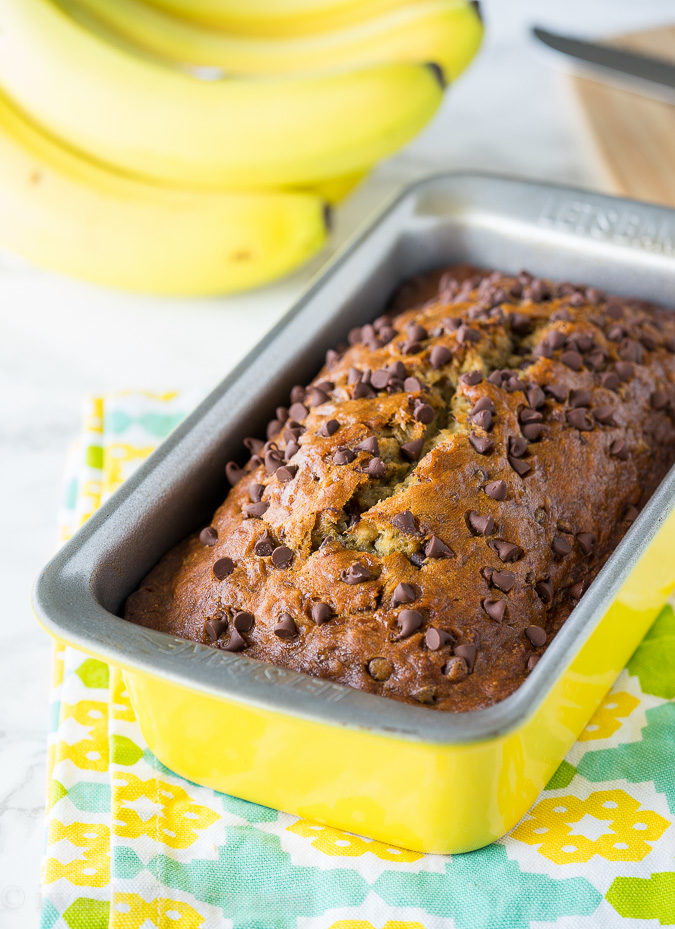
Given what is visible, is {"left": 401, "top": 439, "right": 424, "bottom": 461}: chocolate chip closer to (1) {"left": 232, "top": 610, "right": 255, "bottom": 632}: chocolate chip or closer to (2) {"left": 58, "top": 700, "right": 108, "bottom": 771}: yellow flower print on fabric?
(1) {"left": 232, "top": 610, "right": 255, "bottom": 632}: chocolate chip

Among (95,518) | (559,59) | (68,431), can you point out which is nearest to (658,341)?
(95,518)

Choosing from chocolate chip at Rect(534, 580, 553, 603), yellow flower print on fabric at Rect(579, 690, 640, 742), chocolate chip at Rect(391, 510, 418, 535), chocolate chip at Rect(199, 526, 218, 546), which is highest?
chocolate chip at Rect(391, 510, 418, 535)

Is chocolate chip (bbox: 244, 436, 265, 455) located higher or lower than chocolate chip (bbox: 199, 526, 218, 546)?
higher

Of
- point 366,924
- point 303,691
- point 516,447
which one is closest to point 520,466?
point 516,447

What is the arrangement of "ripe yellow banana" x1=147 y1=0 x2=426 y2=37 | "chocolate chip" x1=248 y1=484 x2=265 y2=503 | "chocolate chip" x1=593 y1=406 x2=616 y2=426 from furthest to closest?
"ripe yellow banana" x1=147 y1=0 x2=426 y2=37, "chocolate chip" x1=593 y1=406 x2=616 y2=426, "chocolate chip" x1=248 y1=484 x2=265 y2=503

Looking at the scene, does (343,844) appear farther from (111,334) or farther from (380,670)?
(111,334)

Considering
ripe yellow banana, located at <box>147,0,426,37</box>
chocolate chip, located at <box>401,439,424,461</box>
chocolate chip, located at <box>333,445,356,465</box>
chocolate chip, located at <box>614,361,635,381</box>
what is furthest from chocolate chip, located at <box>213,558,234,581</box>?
ripe yellow banana, located at <box>147,0,426,37</box>

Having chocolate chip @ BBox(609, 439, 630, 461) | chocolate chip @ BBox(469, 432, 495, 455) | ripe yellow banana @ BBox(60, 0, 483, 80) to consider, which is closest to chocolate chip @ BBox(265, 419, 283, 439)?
chocolate chip @ BBox(469, 432, 495, 455)

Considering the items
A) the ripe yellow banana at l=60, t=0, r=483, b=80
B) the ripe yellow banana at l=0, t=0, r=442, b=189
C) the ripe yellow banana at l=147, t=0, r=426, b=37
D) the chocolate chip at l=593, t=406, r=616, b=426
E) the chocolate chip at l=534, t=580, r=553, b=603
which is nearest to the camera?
the chocolate chip at l=534, t=580, r=553, b=603

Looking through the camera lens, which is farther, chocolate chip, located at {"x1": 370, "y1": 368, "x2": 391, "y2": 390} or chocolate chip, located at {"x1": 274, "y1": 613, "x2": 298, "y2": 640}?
chocolate chip, located at {"x1": 370, "y1": 368, "x2": 391, "y2": 390}
